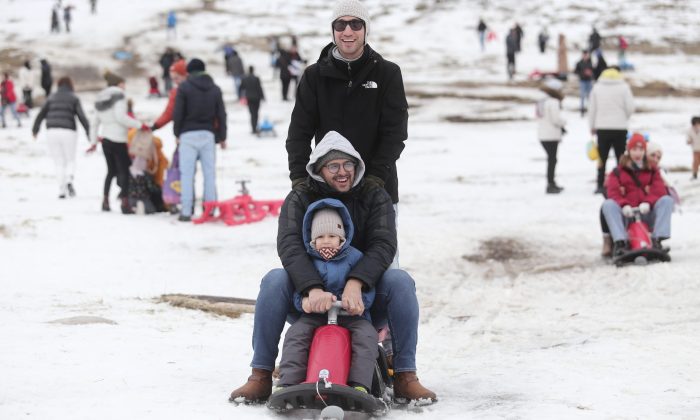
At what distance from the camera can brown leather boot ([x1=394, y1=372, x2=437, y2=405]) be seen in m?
4.80

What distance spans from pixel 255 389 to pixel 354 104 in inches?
68.9

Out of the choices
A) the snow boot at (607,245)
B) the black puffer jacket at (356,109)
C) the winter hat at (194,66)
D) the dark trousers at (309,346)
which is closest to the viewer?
the dark trousers at (309,346)

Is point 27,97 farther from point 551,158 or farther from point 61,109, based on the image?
point 551,158

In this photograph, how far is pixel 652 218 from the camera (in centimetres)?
966

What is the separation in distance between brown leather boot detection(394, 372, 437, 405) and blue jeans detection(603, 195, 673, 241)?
5148 mm

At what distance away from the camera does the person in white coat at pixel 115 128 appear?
12.5 meters

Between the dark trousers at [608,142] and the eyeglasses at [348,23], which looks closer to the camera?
the eyeglasses at [348,23]

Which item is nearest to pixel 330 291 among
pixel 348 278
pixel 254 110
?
pixel 348 278

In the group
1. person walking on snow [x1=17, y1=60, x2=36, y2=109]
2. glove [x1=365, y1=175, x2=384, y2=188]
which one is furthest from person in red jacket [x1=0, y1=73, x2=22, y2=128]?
glove [x1=365, y1=175, x2=384, y2=188]

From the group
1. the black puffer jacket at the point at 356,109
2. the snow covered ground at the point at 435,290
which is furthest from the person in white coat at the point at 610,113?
the black puffer jacket at the point at 356,109

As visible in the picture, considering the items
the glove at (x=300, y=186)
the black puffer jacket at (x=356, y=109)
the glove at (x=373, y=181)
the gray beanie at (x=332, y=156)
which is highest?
the black puffer jacket at (x=356, y=109)

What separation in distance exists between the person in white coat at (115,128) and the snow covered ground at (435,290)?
570 millimetres

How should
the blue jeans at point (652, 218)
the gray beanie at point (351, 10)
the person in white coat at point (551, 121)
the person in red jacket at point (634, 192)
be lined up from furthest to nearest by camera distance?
the person in white coat at point (551, 121)
the person in red jacket at point (634, 192)
the blue jeans at point (652, 218)
the gray beanie at point (351, 10)

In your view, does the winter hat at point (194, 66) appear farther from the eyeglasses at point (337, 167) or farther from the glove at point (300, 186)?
the eyeglasses at point (337, 167)
